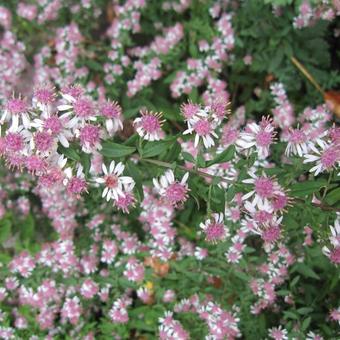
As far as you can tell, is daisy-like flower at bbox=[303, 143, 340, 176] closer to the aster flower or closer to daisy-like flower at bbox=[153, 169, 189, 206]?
daisy-like flower at bbox=[153, 169, 189, 206]

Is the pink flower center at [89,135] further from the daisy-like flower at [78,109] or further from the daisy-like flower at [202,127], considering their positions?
the daisy-like flower at [202,127]

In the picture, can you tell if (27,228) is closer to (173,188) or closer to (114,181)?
(114,181)

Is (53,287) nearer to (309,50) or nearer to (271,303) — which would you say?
(271,303)

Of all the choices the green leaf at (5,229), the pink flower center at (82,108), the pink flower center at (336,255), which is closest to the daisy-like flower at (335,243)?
the pink flower center at (336,255)

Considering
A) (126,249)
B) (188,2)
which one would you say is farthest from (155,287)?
(188,2)

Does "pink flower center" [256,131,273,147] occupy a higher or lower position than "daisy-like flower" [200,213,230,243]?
higher

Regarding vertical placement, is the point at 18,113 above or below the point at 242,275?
above

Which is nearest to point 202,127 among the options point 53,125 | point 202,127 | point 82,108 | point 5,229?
point 202,127

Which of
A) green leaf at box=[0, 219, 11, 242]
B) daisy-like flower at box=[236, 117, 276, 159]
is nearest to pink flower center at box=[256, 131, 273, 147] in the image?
daisy-like flower at box=[236, 117, 276, 159]
